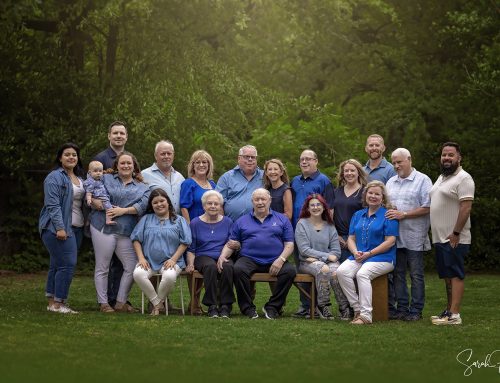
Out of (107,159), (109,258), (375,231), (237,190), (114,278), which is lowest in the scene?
(114,278)

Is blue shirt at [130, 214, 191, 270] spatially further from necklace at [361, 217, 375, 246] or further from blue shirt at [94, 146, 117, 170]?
necklace at [361, 217, 375, 246]

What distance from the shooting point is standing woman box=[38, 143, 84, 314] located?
36.4ft

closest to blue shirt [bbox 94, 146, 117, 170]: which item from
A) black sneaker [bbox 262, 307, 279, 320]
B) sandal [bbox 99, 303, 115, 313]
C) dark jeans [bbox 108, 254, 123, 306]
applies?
dark jeans [bbox 108, 254, 123, 306]

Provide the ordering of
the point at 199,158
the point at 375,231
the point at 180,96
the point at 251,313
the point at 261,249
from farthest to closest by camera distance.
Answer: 1. the point at 180,96
2. the point at 199,158
3. the point at 261,249
4. the point at 251,313
5. the point at 375,231

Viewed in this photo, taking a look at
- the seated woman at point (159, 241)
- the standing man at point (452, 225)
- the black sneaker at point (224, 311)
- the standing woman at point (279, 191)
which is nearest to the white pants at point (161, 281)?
the seated woman at point (159, 241)

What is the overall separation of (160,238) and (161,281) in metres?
0.53

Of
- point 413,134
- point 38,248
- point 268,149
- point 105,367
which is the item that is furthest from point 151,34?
point 105,367

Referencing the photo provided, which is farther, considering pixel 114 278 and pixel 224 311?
pixel 114 278

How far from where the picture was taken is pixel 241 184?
11984 millimetres

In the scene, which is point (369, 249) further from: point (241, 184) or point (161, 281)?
point (161, 281)

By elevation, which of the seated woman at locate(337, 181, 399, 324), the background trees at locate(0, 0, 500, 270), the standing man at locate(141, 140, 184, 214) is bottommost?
the seated woman at locate(337, 181, 399, 324)

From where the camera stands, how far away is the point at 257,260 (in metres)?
11.5
